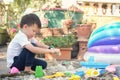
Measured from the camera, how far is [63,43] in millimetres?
6773

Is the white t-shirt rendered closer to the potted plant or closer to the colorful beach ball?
the colorful beach ball

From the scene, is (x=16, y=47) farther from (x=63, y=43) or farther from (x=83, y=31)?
(x=83, y=31)

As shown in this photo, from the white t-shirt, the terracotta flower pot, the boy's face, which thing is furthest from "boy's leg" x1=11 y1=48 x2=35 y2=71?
the terracotta flower pot

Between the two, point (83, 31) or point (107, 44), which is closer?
point (107, 44)

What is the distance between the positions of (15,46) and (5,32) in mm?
6504

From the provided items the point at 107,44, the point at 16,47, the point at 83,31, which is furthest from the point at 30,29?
the point at 83,31

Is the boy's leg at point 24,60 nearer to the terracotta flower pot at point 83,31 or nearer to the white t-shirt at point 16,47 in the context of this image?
the white t-shirt at point 16,47

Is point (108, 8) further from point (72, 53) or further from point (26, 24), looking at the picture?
point (26, 24)

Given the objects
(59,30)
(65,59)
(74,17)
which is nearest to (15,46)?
(65,59)

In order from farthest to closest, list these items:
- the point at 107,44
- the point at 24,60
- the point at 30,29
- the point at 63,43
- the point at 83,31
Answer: the point at 83,31, the point at 63,43, the point at 107,44, the point at 30,29, the point at 24,60

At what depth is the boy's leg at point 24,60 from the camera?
12.8 feet

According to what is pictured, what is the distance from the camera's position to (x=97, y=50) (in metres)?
4.47

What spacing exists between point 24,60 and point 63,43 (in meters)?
2.85

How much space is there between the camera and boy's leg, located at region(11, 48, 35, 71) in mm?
3916
